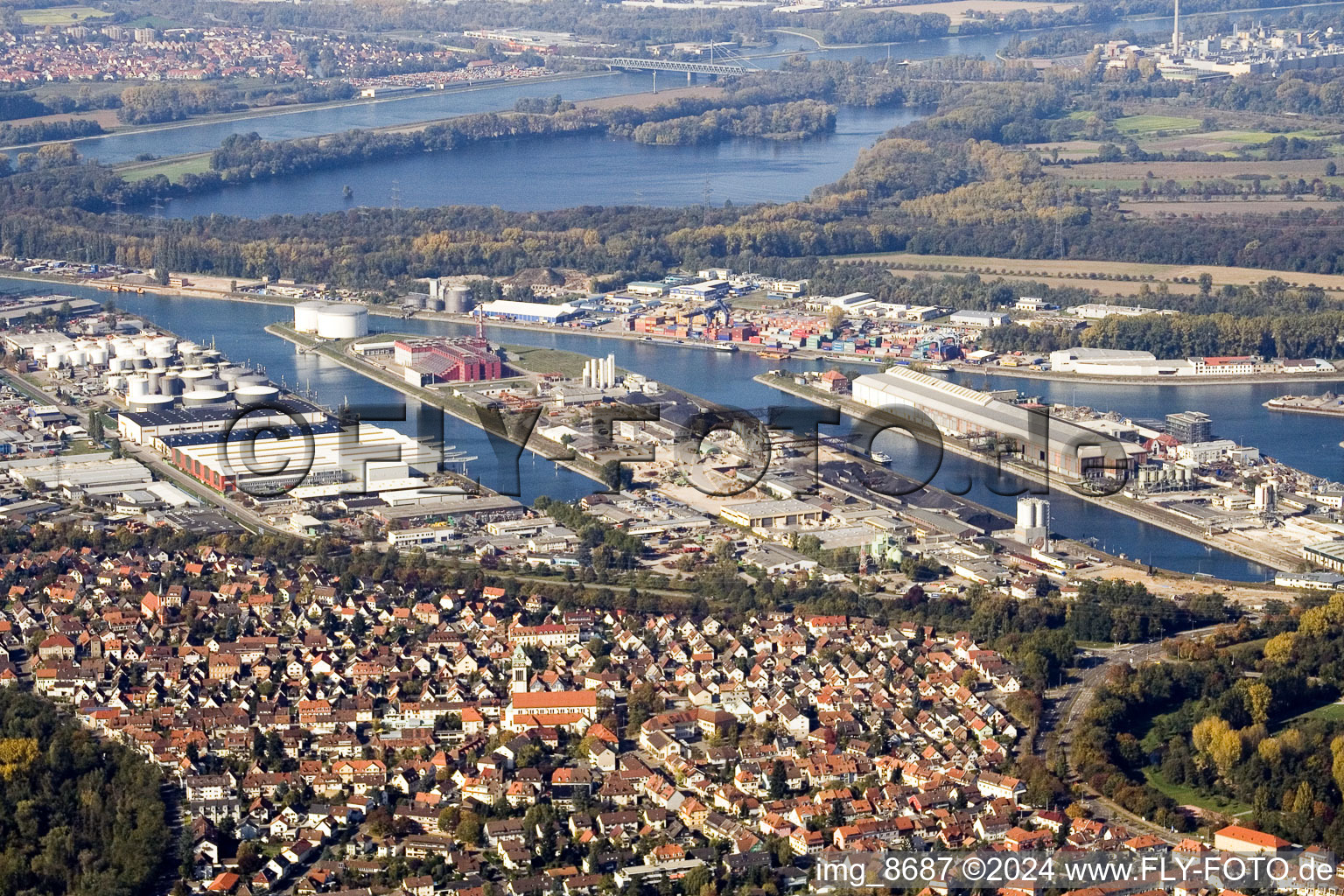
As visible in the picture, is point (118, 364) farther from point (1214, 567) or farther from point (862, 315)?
point (1214, 567)

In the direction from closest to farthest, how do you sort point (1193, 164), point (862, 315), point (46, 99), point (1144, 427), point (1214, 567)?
point (1214, 567) < point (1144, 427) < point (862, 315) < point (1193, 164) < point (46, 99)

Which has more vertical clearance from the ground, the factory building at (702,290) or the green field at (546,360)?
the factory building at (702,290)

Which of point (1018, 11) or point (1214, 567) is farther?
point (1018, 11)

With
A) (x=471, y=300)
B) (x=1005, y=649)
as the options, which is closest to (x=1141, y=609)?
(x=1005, y=649)

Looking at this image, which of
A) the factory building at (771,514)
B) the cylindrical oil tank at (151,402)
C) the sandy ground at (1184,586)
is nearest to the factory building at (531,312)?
the cylindrical oil tank at (151,402)

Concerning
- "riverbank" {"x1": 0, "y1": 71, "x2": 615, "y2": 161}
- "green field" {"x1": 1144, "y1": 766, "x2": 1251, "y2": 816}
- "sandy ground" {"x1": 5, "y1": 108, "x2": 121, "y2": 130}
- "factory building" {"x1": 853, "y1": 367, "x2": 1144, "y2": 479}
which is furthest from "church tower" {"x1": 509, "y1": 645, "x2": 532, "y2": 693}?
"sandy ground" {"x1": 5, "y1": 108, "x2": 121, "y2": 130}

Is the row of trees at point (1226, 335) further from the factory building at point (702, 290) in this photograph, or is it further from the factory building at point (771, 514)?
the factory building at point (771, 514)

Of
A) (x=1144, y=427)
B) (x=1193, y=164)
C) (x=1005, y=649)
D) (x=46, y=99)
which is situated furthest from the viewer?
(x=46, y=99)
